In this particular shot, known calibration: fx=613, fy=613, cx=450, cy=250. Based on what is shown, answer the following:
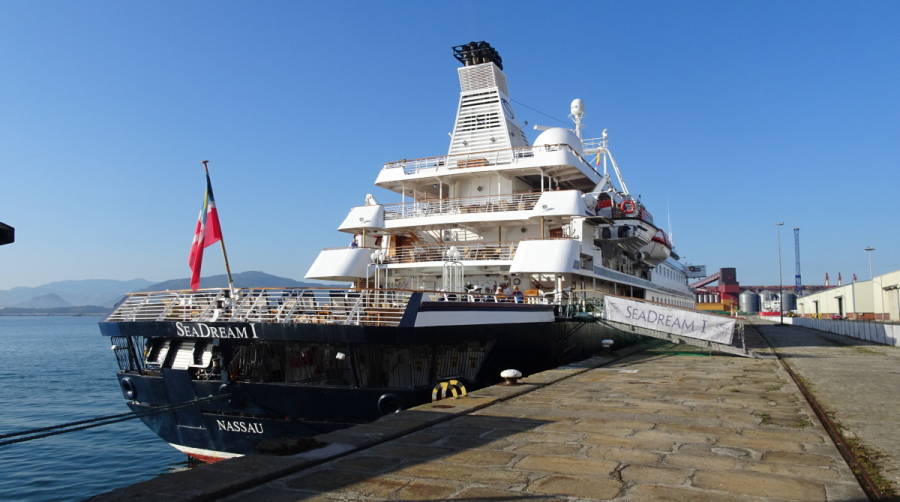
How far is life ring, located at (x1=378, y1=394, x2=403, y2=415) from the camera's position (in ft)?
37.0

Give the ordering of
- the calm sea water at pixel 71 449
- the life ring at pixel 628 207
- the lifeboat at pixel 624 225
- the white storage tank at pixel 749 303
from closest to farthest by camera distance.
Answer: the calm sea water at pixel 71 449 → the lifeboat at pixel 624 225 → the life ring at pixel 628 207 → the white storage tank at pixel 749 303

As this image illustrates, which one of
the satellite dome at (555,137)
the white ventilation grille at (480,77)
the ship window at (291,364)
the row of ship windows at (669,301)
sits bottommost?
the ship window at (291,364)

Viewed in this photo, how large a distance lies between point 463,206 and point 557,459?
1701 centimetres

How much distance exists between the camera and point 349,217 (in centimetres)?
2162

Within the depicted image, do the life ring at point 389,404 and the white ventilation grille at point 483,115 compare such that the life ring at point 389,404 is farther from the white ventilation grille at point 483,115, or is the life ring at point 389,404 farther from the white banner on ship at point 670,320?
the white ventilation grille at point 483,115

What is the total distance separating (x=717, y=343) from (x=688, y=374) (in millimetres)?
5522

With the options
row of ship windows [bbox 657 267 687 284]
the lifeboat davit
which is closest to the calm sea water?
the lifeboat davit

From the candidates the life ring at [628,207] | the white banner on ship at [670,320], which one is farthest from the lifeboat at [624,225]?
the white banner on ship at [670,320]

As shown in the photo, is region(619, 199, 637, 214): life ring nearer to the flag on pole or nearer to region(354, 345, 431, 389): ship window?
region(354, 345, 431, 389): ship window

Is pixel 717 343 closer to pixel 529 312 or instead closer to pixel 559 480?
pixel 529 312

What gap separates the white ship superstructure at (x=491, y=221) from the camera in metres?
19.2

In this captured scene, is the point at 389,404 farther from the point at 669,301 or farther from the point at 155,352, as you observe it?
the point at 669,301

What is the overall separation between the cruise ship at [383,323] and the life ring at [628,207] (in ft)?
0.14

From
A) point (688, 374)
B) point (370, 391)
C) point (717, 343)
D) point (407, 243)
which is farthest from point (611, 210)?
point (370, 391)
